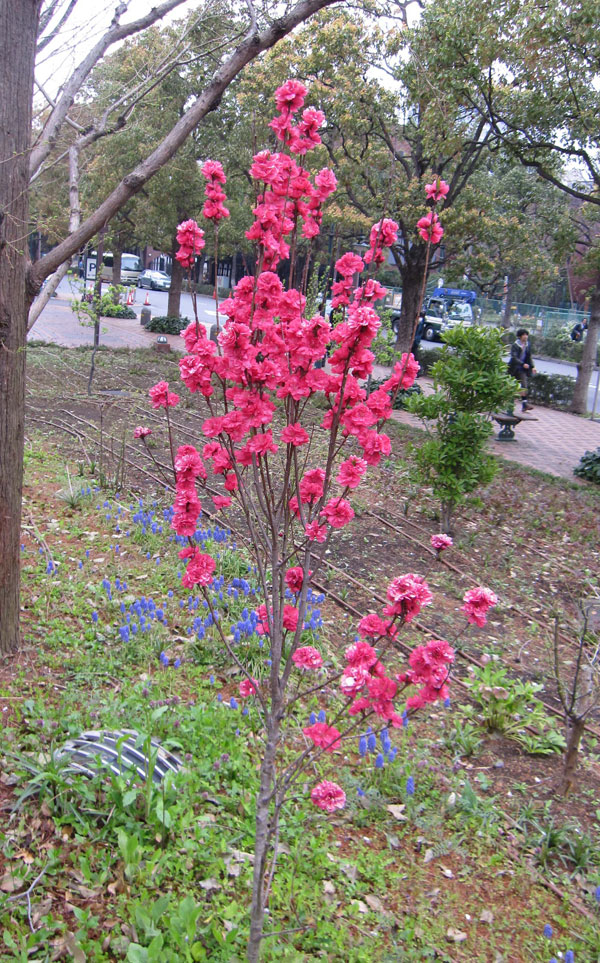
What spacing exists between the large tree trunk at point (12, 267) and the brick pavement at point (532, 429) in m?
8.12

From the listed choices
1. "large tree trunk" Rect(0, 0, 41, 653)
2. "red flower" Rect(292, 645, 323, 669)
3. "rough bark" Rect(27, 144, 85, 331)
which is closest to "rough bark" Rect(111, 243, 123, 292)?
"rough bark" Rect(27, 144, 85, 331)

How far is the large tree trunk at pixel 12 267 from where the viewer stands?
3623mm

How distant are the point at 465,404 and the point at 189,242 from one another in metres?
4.97

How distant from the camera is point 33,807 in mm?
2951

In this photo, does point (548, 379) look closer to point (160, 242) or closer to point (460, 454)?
point (160, 242)

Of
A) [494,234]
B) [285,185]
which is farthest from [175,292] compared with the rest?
[285,185]

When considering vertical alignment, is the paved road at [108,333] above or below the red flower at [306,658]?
above

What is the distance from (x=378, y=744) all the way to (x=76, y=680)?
1.58 meters

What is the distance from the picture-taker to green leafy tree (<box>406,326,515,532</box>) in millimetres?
6758

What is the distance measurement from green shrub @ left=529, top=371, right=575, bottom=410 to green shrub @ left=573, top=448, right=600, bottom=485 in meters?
7.41

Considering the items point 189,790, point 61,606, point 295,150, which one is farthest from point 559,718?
point 295,150

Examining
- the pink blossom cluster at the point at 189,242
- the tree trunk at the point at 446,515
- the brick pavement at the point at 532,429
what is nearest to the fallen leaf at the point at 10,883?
the pink blossom cluster at the point at 189,242

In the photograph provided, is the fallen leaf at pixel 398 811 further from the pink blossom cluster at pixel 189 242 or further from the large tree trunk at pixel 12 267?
the pink blossom cluster at pixel 189 242

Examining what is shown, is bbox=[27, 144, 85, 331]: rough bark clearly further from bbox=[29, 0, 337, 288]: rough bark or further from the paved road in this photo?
the paved road
